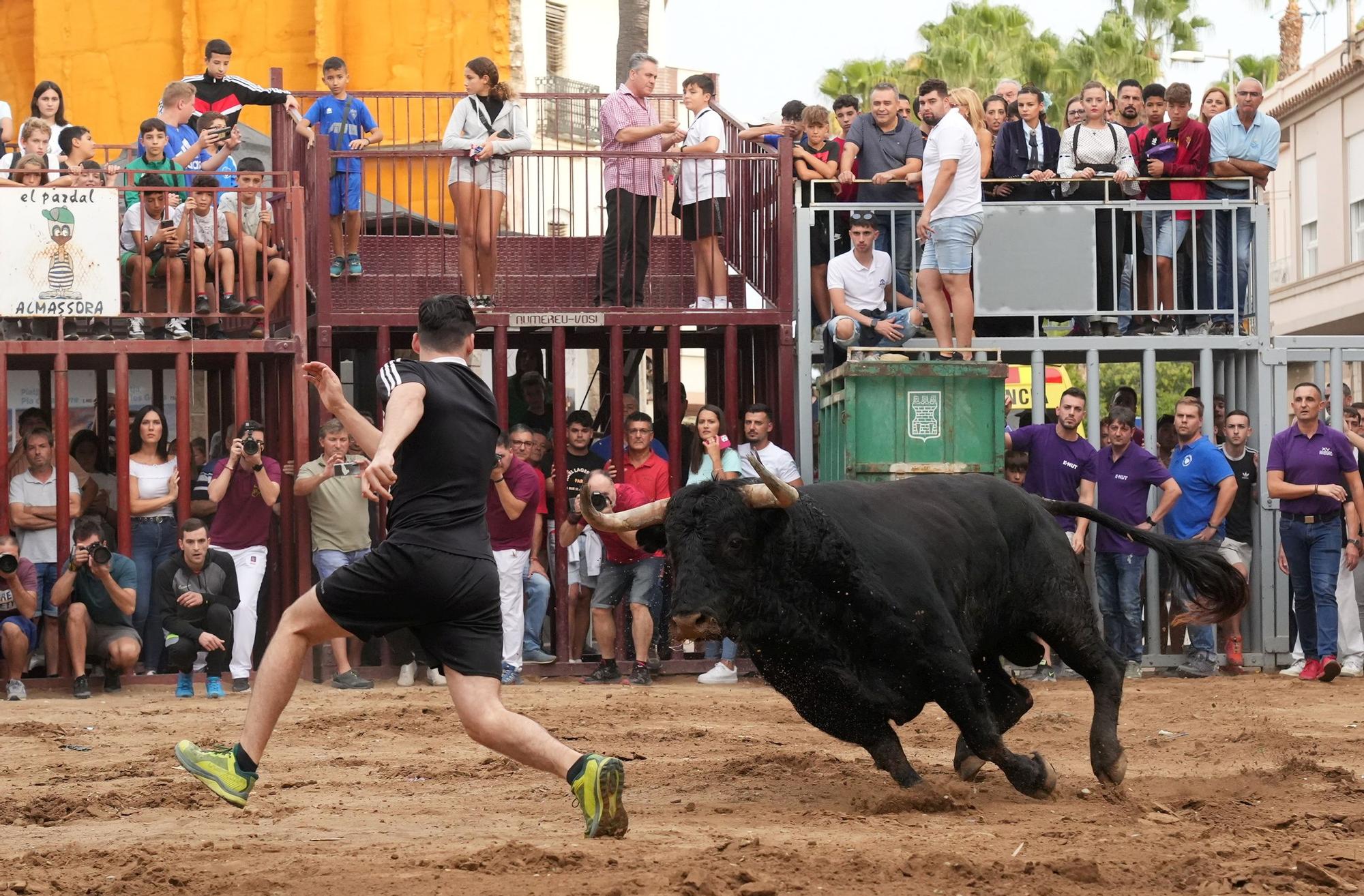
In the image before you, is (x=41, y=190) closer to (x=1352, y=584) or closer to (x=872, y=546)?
(x=872, y=546)

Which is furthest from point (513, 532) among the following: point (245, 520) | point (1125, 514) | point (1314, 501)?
point (1314, 501)

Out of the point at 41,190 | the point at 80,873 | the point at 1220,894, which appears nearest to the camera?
the point at 1220,894

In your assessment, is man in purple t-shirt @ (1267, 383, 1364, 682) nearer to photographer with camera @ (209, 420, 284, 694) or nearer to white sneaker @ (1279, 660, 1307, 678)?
white sneaker @ (1279, 660, 1307, 678)

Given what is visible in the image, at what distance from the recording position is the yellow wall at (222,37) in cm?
2422

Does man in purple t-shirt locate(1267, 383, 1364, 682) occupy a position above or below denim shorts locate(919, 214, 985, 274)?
below

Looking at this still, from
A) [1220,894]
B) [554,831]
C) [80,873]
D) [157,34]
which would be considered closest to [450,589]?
[554,831]

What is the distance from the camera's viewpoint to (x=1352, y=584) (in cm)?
1227

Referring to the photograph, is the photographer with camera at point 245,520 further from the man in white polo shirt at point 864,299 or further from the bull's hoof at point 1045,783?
the bull's hoof at point 1045,783

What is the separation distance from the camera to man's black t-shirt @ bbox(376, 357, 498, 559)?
598cm

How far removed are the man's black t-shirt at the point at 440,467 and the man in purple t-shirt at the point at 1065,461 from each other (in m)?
6.81

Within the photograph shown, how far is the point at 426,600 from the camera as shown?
234 inches

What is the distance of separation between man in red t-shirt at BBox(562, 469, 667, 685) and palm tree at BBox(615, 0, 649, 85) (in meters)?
17.8

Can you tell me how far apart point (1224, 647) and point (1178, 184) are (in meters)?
3.43

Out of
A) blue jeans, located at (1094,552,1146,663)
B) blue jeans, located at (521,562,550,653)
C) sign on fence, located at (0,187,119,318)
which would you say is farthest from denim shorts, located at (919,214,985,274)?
sign on fence, located at (0,187,119,318)
